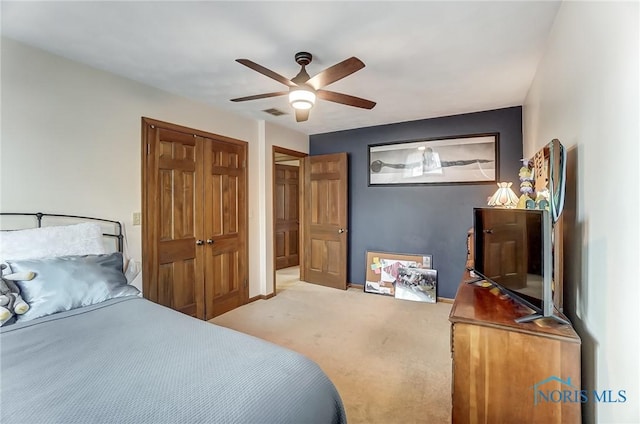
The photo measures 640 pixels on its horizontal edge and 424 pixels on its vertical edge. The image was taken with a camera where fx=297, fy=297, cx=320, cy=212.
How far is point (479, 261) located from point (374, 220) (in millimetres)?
2470

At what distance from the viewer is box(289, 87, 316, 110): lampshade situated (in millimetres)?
2172

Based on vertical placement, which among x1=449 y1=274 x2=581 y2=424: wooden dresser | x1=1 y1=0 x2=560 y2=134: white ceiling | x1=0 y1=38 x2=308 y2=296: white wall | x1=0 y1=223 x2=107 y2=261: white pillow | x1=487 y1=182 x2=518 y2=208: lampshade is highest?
x1=1 y1=0 x2=560 y2=134: white ceiling

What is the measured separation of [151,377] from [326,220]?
386 centimetres

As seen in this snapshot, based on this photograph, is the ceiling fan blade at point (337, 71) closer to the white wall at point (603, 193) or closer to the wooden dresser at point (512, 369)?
the white wall at point (603, 193)

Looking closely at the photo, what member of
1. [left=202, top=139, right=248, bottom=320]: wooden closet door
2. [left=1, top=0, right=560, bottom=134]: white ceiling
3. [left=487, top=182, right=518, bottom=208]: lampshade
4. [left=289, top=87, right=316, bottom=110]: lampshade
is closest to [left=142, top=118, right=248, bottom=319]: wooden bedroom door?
[left=202, top=139, right=248, bottom=320]: wooden closet door

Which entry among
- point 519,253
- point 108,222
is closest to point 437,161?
point 519,253

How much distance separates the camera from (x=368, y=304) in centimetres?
397

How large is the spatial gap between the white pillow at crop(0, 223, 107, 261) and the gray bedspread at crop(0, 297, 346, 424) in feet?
1.62

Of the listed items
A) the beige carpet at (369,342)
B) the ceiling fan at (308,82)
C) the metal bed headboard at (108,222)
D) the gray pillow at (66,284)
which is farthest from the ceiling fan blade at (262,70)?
the beige carpet at (369,342)

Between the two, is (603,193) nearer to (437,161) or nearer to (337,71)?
(337,71)

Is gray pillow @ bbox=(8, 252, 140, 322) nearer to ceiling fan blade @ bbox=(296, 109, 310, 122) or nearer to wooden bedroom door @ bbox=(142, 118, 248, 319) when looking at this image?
wooden bedroom door @ bbox=(142, 118, 248, 319)

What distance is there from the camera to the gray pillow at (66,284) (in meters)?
1.64

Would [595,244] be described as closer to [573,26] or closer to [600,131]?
[600,131]

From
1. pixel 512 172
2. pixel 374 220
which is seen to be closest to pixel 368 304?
pixel 374 220
